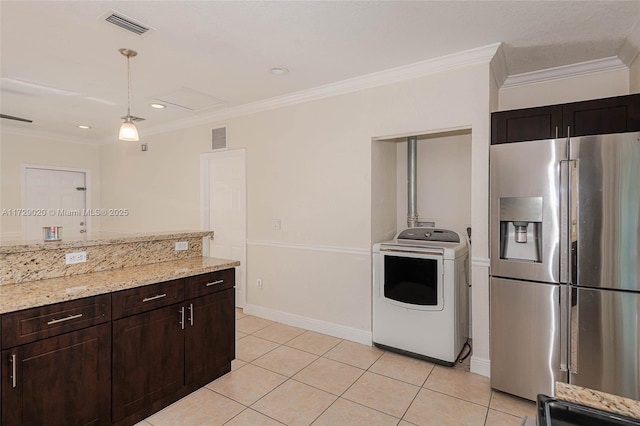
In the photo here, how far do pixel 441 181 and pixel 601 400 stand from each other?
3064 mm

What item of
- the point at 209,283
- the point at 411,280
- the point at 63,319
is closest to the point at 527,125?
the point at 411,280

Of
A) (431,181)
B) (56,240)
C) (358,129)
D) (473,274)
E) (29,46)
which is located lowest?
(473,274)

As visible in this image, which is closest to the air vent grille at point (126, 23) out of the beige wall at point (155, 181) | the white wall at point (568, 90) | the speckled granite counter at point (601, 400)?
the beige wall at point (155, 181)

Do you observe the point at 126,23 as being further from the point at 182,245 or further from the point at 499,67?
the point at 499,67

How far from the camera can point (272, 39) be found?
8.66ft

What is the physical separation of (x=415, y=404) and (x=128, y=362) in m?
1.99

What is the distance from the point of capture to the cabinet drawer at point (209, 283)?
98.8 inches

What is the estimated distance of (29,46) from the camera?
274 cm

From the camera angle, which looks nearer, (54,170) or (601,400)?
(601,400)

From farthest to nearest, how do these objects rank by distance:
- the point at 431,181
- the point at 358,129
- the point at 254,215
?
1. the point at 254,215
2. the point at 431,181
3. the point at 358,129

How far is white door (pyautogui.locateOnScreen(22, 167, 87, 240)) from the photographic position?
5.77 m

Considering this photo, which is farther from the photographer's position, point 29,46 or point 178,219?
point 178,219

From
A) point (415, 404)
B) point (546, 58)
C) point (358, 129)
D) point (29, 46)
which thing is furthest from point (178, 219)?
point (546, 58)

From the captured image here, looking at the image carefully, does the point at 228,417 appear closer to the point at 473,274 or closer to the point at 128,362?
Answer: the point at 128,362
